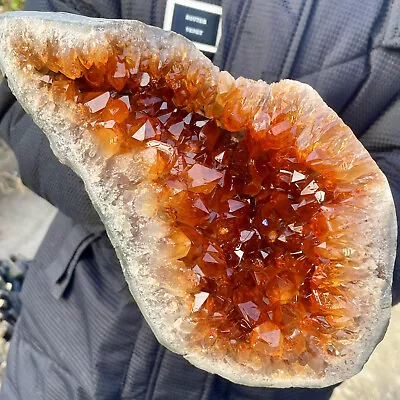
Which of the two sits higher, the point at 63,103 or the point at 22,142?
the point at 63,103

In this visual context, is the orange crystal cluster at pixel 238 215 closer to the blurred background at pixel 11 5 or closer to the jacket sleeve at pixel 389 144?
the jacket sleeve at pixel 389 144

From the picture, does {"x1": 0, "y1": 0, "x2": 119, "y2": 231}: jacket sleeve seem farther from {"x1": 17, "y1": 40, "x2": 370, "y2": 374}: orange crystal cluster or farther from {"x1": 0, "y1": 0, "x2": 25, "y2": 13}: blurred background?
{"x1": 0, "y1": 0, "x2": 25, "y2": 13}: blurred background

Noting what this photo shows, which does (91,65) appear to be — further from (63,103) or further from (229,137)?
(229,137)

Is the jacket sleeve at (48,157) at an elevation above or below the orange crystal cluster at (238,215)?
below

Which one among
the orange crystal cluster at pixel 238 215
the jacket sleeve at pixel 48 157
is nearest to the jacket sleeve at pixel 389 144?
the orange crystal cluster at pixel 238 215

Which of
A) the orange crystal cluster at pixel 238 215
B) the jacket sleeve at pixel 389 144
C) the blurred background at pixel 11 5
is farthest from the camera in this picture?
the blurred background at pixel 11 5

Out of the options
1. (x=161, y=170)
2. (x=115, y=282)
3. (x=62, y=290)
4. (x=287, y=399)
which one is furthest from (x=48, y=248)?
(x=161, y=170)

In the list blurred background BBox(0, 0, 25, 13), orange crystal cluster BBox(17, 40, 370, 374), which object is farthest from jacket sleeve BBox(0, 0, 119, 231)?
blurred background BBox(0, 0, 25, 13)

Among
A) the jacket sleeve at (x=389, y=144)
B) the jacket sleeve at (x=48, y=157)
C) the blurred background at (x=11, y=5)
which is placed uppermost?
the jacket sleeve at (x=389, y=144)
